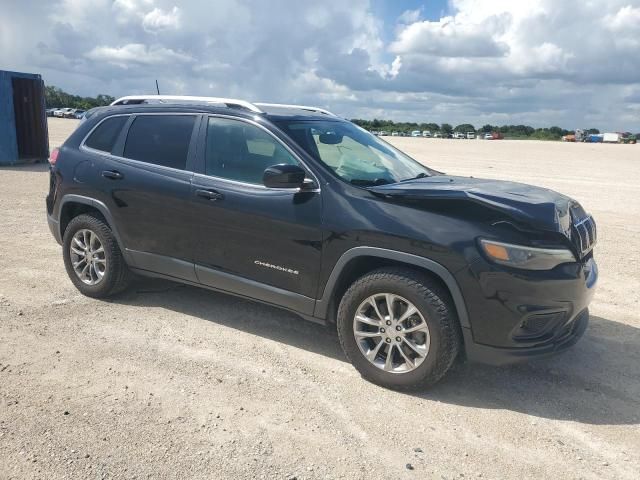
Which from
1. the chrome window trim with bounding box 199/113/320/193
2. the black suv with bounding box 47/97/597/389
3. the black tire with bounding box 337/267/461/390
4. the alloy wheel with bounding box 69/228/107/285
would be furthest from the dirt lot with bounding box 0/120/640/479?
the chrome window trim with bounding box 199/113/320/193

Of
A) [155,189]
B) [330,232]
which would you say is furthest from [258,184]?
[155,189]

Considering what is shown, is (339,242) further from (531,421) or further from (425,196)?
(531,421)

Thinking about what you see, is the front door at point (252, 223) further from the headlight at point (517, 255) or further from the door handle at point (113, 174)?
the headlight at point (517, 255)

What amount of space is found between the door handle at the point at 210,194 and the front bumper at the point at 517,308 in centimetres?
194

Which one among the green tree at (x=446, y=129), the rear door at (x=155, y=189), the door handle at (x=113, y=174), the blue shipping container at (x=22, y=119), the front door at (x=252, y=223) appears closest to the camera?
the front door at (x=252, y=223)

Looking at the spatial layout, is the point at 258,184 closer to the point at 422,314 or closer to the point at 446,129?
the point at 422,314

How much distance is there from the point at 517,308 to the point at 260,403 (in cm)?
170

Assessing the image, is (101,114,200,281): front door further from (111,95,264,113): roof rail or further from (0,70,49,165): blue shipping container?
(0,70,49,165): blue shipping container

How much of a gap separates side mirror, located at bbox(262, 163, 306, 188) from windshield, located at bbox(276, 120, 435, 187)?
298mm

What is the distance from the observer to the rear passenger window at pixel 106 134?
5180 mm

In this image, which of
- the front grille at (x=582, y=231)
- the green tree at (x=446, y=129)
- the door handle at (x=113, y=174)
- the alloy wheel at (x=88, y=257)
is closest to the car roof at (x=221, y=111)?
the door handle at (x=113, y=174)

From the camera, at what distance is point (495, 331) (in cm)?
350

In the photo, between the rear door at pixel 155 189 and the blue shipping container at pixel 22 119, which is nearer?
the rear door at pixel 155 189

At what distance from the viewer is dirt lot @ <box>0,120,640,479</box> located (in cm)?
301
